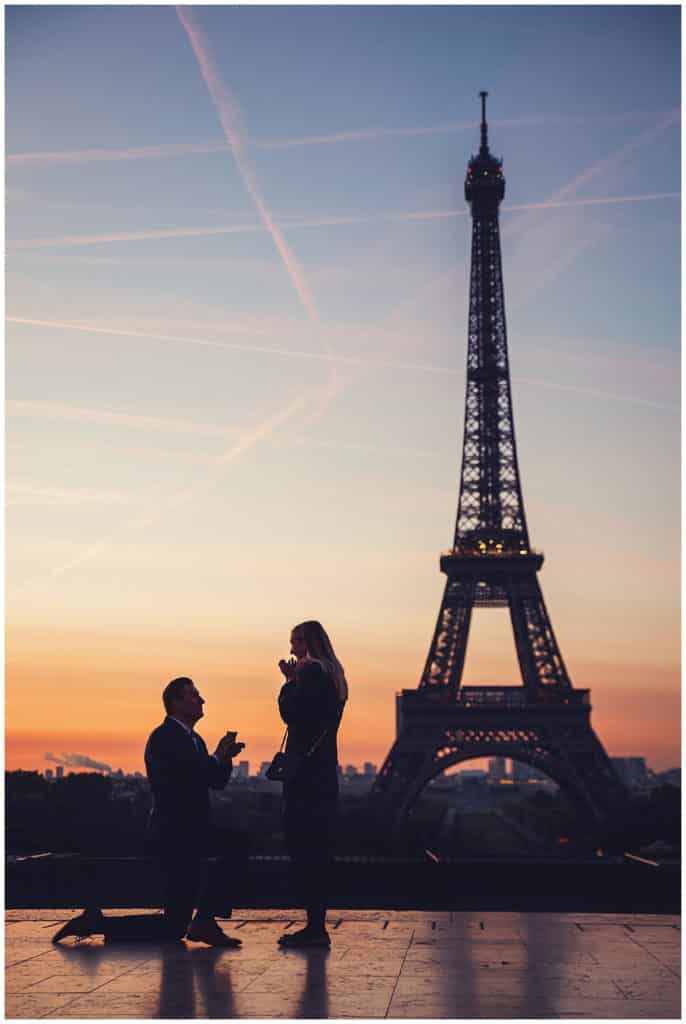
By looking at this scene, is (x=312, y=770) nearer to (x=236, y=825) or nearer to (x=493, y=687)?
(x=493, y=687)

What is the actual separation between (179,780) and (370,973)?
6.90ft

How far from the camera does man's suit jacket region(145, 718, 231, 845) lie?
32.3ft

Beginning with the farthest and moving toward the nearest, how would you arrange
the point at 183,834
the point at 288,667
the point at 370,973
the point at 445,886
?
the point at 445,886, the point at 288,667, the point at 183,834, the point at 370,973

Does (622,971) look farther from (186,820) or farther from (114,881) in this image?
(114,881)

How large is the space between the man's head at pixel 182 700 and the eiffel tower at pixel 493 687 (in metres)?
55.4

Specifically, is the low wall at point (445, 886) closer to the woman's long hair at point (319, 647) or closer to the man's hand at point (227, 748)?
the man's hand at point (227, 748)

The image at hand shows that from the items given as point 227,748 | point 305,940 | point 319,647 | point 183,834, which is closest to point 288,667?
point 319,647

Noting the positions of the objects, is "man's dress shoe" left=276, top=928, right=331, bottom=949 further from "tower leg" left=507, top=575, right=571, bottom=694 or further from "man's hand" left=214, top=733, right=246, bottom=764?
"tower leg" left=507, top=575, right=571, bottom=694

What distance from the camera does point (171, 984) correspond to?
7961mm

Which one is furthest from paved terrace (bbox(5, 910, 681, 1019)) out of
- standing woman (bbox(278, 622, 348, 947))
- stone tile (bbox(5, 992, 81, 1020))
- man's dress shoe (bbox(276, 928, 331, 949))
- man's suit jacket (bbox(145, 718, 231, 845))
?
man's suit jacket (bbox(145, 718, 231, 845))

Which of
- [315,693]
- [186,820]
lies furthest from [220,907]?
[315,693]

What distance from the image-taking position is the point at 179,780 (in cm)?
987

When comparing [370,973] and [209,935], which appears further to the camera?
[209,935]

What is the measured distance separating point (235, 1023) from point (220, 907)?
10.8 ft
